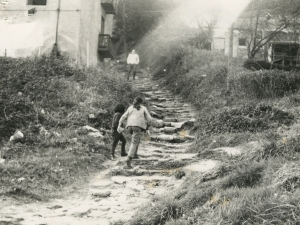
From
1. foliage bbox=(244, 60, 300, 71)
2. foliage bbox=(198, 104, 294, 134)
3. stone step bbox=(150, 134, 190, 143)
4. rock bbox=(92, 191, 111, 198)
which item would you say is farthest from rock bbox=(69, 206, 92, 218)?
foliage bbox=(244, 60, 300, 71)

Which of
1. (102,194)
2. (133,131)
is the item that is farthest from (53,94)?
(102,194)

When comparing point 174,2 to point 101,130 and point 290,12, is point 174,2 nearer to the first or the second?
point 290,12

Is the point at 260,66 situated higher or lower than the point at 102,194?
higher

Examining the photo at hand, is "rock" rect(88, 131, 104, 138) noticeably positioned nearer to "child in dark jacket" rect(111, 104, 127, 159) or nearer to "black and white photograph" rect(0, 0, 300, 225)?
"black and white photograph" rect(0, 0, 300, 225)

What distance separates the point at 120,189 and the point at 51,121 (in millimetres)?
4192

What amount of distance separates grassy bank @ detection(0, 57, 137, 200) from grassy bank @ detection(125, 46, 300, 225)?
2581 mm

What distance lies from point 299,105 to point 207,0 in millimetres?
18317

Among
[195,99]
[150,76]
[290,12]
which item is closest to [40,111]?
[195,99]

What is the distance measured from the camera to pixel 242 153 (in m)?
6.91

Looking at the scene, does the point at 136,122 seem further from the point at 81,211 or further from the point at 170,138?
the point at 81,211

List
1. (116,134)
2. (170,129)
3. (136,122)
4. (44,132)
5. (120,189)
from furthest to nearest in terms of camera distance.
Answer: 1. (170,129)
2. (44,132)
3. (116,134)
4. (136,122)
5. (120,189)

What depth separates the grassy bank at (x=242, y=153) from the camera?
419 cm

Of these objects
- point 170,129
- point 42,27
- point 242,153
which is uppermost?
point 42,27

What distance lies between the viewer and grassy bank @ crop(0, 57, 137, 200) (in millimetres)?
7090
